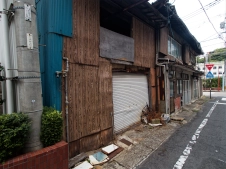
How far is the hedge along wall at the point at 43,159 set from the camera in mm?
2271

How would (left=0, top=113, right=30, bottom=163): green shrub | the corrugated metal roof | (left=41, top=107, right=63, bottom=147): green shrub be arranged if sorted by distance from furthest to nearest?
the corrugated metal roof < (left=41, top=107, right=63, bottom=147): green shrub < (left=0, top=113, right=30, bottom=163): green shrub

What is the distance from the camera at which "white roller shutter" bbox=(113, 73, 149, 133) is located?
552 cm

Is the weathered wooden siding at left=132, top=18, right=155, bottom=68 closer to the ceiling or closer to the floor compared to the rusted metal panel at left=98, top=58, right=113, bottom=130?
closer to the ceiling

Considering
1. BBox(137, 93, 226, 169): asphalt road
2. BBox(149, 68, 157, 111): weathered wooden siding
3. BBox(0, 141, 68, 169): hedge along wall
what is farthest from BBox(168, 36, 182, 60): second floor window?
BBox(0, 141, 68, 169): hedge along wall

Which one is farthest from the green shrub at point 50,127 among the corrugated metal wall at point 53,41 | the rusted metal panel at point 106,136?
the rusted metal panel at point 106,136

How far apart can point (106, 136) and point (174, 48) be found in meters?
9.11

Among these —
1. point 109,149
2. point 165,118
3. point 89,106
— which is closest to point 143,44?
point 165,118

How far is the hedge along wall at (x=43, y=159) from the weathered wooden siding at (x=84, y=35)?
2243 mm

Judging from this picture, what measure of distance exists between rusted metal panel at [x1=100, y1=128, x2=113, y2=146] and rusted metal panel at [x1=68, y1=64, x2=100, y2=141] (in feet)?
1.17

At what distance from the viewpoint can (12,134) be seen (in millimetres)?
2275

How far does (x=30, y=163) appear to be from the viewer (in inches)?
94.5

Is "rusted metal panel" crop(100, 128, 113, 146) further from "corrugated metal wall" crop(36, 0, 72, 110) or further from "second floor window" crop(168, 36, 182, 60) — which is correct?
"second floor window" crop(168, 36, 182, 60)

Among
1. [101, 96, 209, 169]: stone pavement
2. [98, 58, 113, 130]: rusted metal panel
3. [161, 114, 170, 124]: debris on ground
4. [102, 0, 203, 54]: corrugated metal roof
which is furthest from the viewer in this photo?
[161, 114, 170, 124]: debris on ground

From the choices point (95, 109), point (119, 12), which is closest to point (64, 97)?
point (95, 109)
